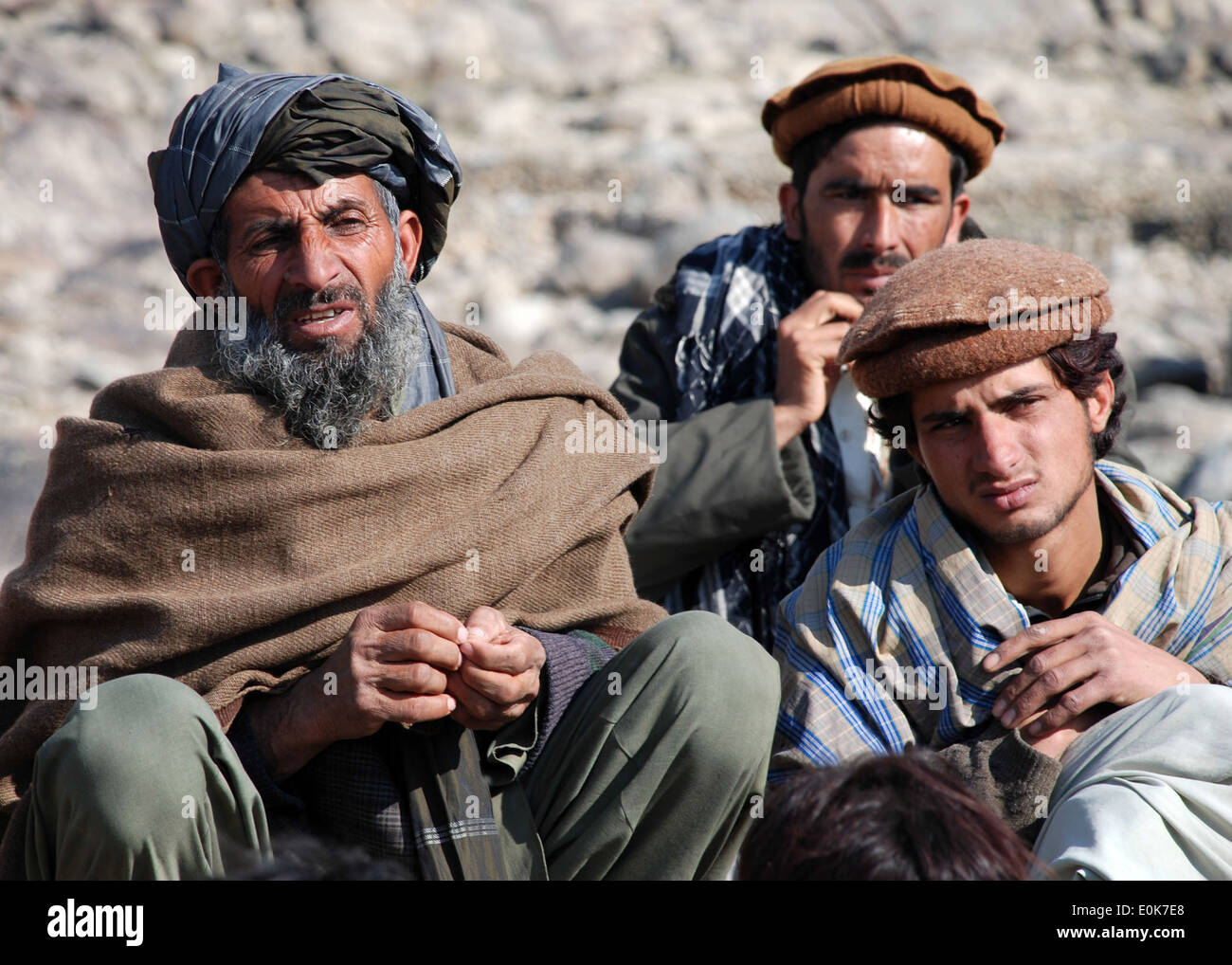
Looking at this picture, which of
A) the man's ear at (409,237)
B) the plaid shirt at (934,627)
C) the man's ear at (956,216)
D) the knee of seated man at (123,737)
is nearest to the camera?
the knee of seated man at (123,737)

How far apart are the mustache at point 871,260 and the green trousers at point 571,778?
1.72 m

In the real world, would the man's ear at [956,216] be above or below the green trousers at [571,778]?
above

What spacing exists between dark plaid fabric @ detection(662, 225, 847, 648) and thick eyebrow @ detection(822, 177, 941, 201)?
0.26 metres

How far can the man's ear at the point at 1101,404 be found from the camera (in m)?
3.21

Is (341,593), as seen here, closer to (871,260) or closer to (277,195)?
(277,195)

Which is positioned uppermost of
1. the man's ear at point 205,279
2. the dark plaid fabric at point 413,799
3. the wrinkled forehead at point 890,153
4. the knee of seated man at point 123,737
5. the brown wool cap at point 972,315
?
the wrinkled forehead at point 890,153

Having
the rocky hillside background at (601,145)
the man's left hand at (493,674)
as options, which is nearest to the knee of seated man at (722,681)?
the man's left hand at (493,674)

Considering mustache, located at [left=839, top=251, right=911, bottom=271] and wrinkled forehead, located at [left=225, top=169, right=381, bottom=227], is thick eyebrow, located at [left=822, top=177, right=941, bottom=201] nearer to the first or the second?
mustache, located at [left=839, top=251, right=911, bottom=271]

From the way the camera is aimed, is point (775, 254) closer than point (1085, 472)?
No

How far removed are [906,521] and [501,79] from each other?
32.1 ft

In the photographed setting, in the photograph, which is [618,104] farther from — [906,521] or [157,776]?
[157,776]

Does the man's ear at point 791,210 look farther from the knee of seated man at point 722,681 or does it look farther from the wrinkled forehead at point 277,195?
the knee of seated man at point 722,681

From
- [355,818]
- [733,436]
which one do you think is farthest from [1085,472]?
[355,818]

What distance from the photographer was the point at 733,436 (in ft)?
12.7
